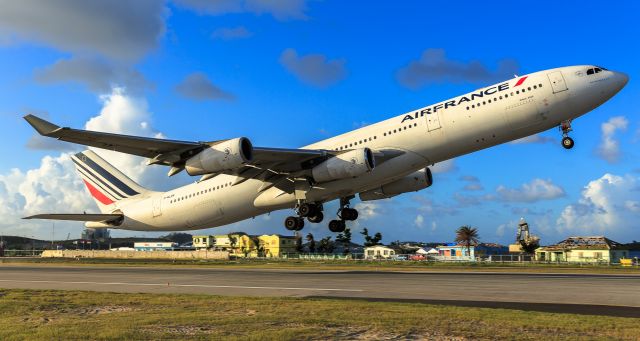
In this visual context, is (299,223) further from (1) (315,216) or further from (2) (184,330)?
(2) (184,330)

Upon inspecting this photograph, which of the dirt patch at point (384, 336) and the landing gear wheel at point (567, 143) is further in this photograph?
the landing gear wheel at point (567, 143)

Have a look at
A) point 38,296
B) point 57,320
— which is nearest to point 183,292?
point 38,296

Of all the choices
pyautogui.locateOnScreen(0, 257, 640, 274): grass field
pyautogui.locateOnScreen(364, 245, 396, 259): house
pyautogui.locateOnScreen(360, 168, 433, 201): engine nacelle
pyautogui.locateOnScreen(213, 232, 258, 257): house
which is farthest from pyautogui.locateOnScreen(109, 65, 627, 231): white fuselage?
pyautogui.locateOnScreen(213, 232, 258, 257): house

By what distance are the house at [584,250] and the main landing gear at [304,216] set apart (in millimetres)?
56586

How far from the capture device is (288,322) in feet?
43.8

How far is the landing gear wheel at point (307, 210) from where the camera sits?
1433 inches

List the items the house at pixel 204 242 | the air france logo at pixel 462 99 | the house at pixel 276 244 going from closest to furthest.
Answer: the air france logo at pixel 462 99 < the house at pixel 276 244 < the house at pixel 204 242

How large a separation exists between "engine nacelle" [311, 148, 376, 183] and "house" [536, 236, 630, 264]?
61.0 metres

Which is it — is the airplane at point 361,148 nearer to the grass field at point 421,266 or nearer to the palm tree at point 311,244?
the grass field at point 421,266

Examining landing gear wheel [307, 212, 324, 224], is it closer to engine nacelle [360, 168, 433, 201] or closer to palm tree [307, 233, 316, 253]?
engine nacelle [360, 168, 433, 201]

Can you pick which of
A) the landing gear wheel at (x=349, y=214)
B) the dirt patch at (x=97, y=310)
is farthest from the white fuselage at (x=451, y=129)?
the dirt patch at (x=97, y=310)

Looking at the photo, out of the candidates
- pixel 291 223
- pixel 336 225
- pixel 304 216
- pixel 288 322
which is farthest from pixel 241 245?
pixel 288 322

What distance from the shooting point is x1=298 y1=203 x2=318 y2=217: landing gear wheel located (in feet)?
119

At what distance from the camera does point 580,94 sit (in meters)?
28.6
